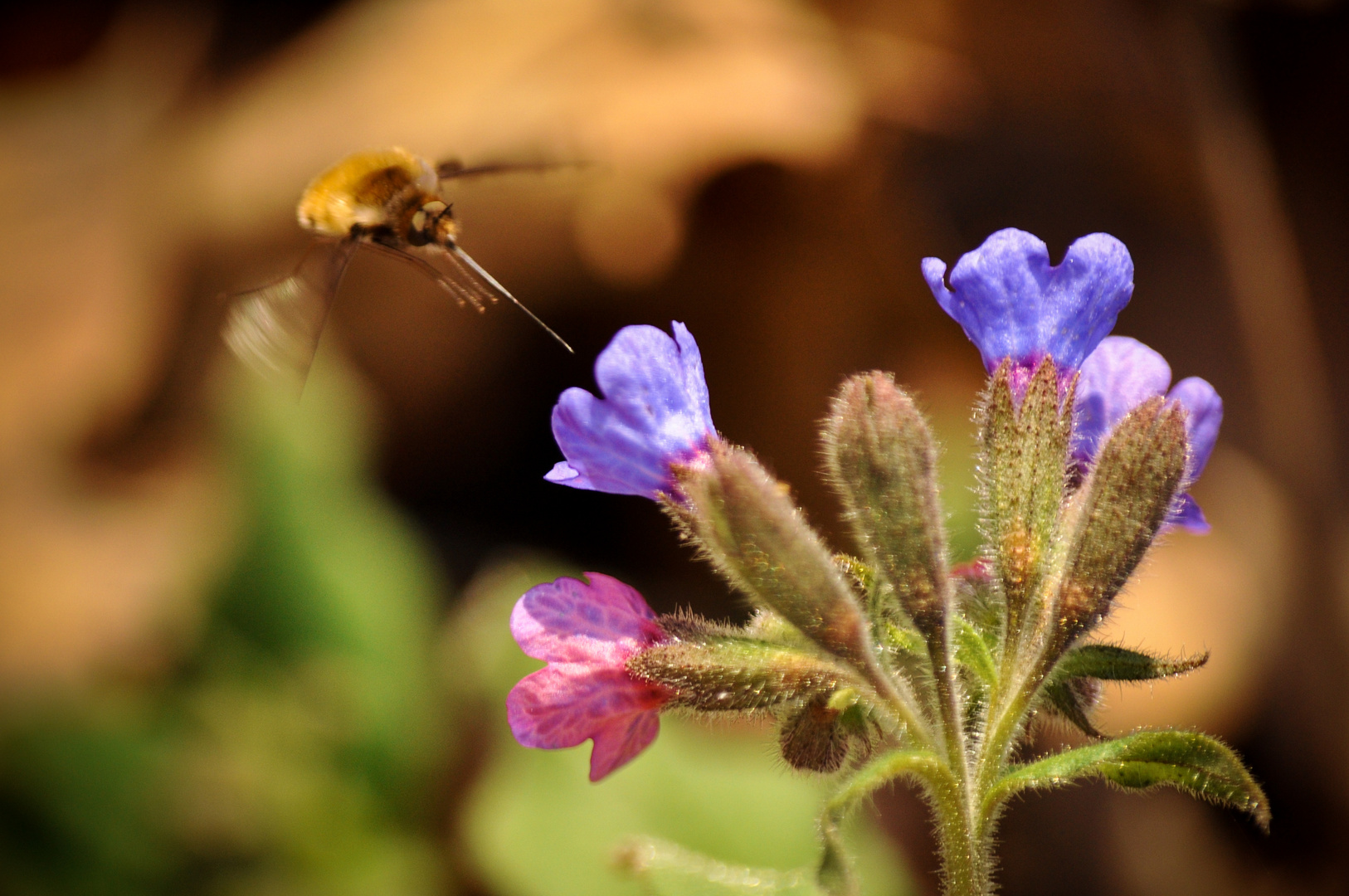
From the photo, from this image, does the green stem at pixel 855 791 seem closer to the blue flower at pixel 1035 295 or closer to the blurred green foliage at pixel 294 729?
the blue flower at pixel 1035 295

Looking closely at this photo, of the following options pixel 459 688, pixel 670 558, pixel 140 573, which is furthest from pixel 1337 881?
pixel 140 573

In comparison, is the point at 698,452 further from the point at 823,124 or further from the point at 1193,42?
the point at 1193,42

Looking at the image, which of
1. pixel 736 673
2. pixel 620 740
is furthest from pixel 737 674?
pixel 620 740

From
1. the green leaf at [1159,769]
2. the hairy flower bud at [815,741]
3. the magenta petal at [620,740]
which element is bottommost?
the magenta petal at [620,740]

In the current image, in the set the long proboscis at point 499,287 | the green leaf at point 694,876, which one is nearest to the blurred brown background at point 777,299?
the long proboscis at point 499,287

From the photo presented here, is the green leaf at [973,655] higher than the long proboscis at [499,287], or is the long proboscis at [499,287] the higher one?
the long proboscis at [499,287]

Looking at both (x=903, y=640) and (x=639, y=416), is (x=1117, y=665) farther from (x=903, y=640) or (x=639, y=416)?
(x=639, y=416)
